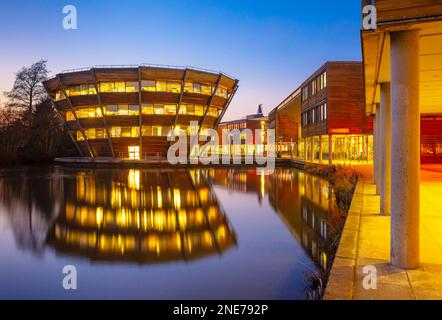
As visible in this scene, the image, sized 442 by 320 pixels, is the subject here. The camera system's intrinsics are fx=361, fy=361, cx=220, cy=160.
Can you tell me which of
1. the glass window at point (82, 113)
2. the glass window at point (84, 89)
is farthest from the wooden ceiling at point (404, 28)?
the glass window at point (82, 113)

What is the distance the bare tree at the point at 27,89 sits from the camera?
56.4 m

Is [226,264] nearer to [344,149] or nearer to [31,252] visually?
[31,252]

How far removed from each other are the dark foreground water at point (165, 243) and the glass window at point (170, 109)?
91.6 feet

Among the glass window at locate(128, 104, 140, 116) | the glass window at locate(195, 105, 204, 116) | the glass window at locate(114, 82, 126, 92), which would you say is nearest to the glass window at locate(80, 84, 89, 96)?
the glass window at locate(114, 82, 126, 92)

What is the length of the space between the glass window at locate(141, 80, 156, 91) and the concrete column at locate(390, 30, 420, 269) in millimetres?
43678

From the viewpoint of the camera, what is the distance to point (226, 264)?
363 inches

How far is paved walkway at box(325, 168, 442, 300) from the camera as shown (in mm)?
4777

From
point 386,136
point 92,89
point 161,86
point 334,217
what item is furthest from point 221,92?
point 386,136

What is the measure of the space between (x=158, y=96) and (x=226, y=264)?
40.0m

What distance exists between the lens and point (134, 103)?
155 feet

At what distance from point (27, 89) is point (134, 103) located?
72.3ft

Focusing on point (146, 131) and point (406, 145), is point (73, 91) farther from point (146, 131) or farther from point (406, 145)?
point (406, 145)

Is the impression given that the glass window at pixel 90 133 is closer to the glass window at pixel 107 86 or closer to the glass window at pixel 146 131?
the glass window at pixel 107 86

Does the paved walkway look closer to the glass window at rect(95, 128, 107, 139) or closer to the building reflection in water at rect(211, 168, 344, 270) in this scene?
the building reflection in water at rect(211, 168, 344, 270)
